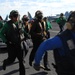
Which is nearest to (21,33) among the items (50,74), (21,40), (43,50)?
(21,40)

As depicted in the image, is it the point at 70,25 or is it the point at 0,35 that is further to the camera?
the point at 0,35

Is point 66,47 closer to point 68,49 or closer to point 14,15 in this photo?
point 68,49

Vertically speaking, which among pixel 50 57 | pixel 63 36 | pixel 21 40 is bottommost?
pixel 50 57

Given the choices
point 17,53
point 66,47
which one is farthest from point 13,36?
point 66,47

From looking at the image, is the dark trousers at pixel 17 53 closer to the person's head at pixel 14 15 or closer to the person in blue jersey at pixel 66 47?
the person's head at pixel 14 15

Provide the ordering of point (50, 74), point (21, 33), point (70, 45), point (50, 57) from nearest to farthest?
point (70, 45) < point (21, 33) < point (50, 74) < point (50, 57)

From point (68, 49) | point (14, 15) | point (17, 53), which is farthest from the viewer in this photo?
point (17, 53)

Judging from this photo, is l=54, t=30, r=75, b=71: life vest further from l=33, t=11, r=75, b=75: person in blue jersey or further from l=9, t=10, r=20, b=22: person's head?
l=9, t=10, r=20, b=22: person's head

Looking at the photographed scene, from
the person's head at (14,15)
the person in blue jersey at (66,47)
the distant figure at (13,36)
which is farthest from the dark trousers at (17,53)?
the person in blue jersey at (66,47)

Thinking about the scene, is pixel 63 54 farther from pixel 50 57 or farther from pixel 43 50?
pixel 50 57

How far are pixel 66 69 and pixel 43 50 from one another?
15.7 inches

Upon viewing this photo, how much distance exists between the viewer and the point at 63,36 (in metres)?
4.08

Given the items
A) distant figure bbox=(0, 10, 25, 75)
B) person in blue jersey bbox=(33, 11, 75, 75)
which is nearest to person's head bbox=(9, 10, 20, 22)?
distant figure bbox=(0, 10, 25, 75)

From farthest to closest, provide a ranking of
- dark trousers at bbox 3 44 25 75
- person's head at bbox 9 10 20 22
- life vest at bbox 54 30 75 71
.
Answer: dark trousers at bbox 3 44 25 75
person's head at bbox 9 10 20 22
life vest at bbox 54 30 75 71
